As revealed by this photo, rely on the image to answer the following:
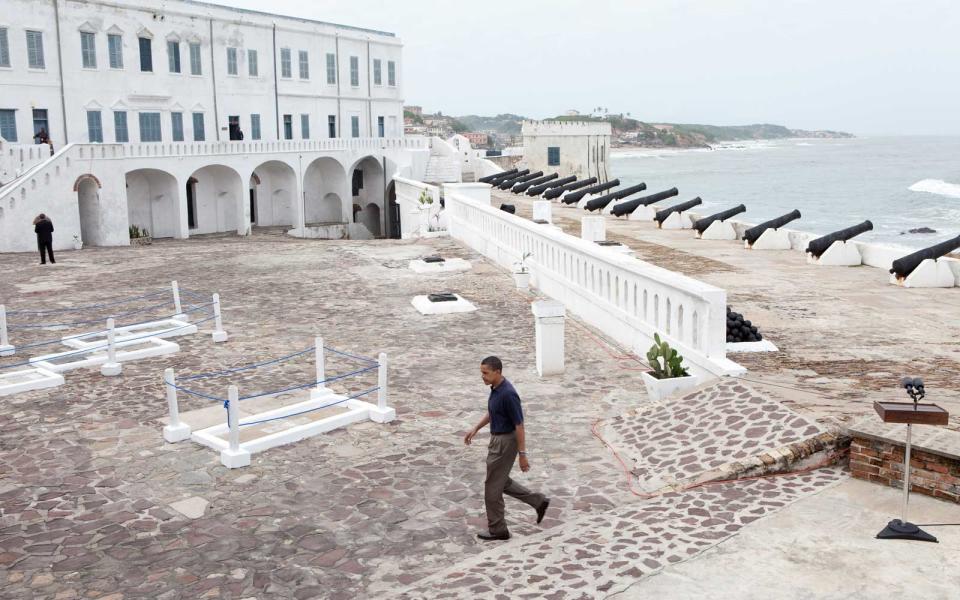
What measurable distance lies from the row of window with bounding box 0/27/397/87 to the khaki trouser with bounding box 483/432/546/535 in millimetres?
36549

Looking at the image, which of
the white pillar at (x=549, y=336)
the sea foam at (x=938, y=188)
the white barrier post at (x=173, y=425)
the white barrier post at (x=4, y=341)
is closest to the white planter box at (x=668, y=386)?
the white pillar at (x=549, y=336)

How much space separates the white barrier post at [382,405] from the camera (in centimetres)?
966

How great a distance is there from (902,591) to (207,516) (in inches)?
209

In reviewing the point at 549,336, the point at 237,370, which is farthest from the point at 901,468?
the point at 237,370

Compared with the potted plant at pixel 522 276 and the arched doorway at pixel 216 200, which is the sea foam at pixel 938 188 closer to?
the arched doorway at pixel 216 200

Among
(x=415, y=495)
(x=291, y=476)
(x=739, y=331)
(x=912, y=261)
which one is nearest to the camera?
(x=415, y=495)

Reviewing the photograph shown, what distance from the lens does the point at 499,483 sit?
6742 mm

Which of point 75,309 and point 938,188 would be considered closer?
point 75,309

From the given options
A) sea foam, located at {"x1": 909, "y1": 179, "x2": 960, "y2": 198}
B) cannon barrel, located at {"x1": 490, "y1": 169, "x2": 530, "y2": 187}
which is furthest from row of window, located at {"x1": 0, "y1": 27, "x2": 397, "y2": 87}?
sea foam, located at {"x1": 909, "y1": 179, "x2": 960, "y2": 198}

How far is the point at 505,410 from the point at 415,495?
1434 mm

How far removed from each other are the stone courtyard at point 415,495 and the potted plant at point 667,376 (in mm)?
299

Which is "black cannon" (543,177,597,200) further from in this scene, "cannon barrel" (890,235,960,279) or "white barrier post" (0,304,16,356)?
"white barrier post" (0,304,16,356)

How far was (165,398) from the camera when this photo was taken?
10.9m

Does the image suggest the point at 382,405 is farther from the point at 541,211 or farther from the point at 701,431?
the point at 541,211
